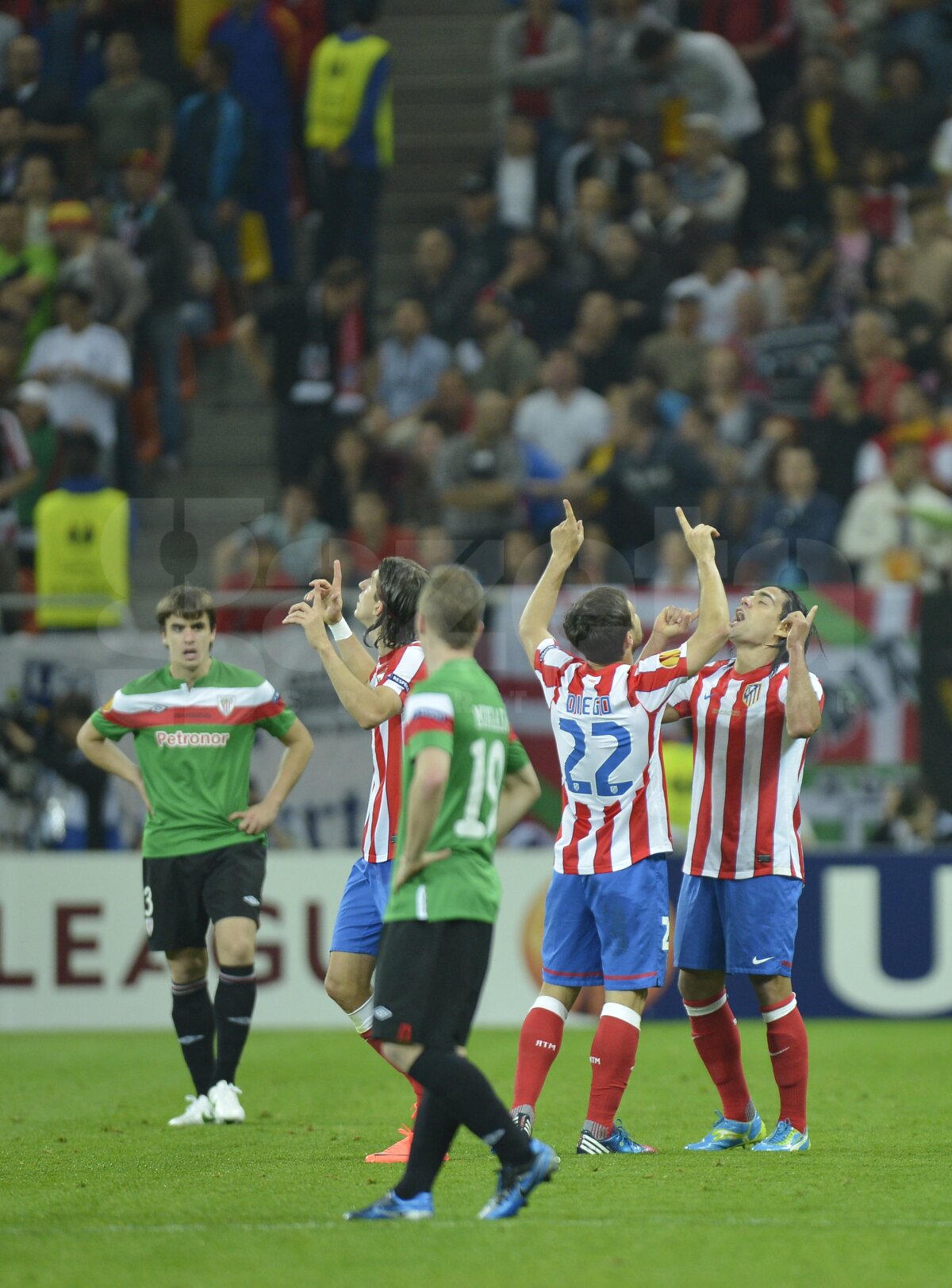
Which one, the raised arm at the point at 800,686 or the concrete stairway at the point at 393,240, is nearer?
the raised arm at the point at 800,686

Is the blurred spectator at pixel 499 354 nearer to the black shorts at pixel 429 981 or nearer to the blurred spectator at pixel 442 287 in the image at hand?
the blurred spectator at pixel 442 287

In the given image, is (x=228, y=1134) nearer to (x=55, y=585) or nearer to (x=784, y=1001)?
(x=784, y=1001)

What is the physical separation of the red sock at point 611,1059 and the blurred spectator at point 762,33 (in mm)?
13348

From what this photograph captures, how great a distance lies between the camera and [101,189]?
1847 cm

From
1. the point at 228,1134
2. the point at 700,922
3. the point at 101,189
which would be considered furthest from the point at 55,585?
the point at 700,922

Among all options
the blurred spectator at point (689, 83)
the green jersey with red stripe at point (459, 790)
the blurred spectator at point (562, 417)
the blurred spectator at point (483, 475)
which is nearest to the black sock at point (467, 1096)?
the green jersey with red stripe at point (459, 790)

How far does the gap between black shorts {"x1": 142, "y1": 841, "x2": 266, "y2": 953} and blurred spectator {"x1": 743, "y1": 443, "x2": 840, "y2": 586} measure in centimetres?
644

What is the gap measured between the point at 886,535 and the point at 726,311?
329cm

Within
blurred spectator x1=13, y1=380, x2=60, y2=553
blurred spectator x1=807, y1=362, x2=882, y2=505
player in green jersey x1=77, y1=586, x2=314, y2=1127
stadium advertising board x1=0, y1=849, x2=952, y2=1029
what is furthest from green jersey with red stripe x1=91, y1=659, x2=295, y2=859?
blurred spectator x1=807, y1=362, x2=882, y2=505

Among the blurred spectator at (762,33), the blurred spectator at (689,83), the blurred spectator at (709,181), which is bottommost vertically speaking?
the blurred spectator at (709,181)

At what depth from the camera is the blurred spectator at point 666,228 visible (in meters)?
A: 17.1

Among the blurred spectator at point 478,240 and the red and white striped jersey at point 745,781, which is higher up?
the blurred spectator at point 478,240

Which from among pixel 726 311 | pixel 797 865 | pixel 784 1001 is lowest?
pixel 784 1001

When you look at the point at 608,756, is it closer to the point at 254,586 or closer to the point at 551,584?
the point at 551,584
